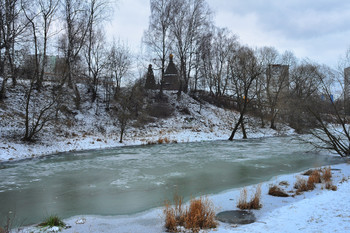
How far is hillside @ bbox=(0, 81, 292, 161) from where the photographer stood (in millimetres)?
16625

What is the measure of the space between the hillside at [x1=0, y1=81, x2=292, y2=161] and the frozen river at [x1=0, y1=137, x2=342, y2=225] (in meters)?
1.95

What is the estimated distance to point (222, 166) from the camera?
13.0 meters

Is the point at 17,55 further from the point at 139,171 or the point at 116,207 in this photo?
the point at 116,207

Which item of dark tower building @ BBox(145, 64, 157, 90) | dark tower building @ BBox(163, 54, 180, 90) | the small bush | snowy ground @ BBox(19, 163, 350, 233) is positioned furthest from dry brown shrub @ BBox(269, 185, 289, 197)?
dark tower building @ BBox(163, 54, 180, 90)

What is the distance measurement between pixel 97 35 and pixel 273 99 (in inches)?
992

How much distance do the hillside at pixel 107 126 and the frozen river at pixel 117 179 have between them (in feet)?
6.39

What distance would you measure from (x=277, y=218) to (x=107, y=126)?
21.5 m

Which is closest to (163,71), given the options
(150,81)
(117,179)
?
(150,81)

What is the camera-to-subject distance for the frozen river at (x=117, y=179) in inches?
281

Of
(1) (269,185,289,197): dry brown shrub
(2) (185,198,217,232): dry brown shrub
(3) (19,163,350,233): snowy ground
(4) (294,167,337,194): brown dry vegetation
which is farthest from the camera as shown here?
(4) (294,167,337,194): brown dry vegetation

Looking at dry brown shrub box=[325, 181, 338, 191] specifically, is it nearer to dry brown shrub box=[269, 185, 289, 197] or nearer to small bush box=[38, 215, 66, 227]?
dry brown shrub box=[269, 185, 289, 197]

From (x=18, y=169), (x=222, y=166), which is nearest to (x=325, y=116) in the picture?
(x=222, y=166)

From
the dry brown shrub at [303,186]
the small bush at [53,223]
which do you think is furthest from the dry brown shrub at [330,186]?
the small bush at [53,223]

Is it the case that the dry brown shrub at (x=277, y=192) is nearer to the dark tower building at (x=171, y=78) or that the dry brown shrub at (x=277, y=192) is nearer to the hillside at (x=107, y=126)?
the hillside at (x=107, y=126)
